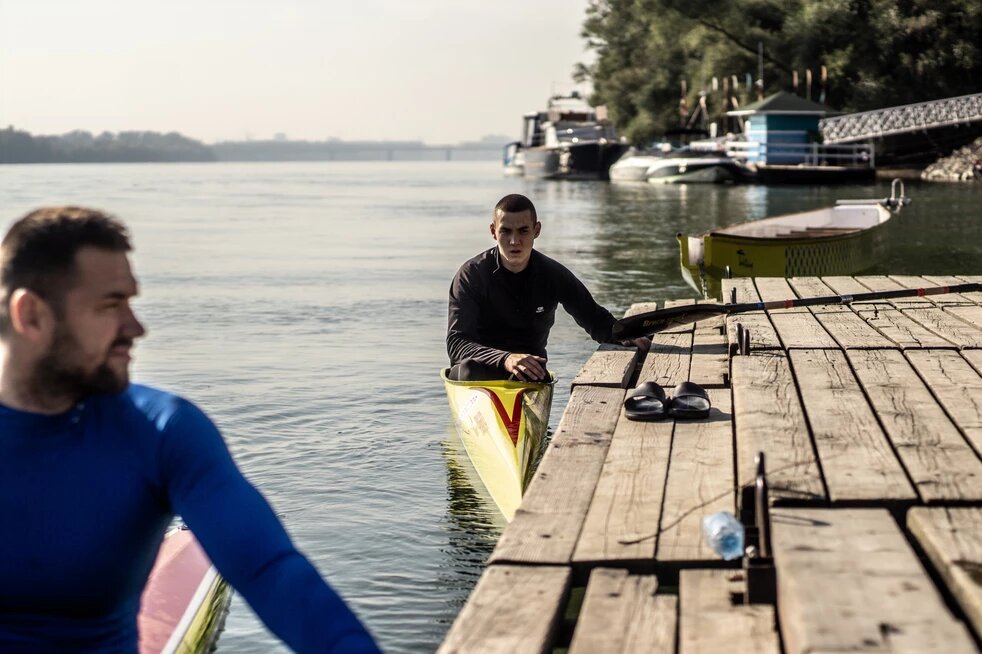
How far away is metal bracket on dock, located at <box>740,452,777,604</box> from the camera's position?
3.77 meters

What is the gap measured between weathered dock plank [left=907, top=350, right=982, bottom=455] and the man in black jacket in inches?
70.5

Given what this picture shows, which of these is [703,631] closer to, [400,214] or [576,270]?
[576,270]

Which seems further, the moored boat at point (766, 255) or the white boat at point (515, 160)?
the white boat at point (515, 160)

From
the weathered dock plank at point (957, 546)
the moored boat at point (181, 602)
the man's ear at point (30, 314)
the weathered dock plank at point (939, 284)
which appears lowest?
the moored boat at point (181, 602)

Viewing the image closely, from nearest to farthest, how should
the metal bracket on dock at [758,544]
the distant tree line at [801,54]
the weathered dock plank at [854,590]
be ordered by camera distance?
the weathered dock plank at [854,590], the metal bracket on dock at [758,544], the distant tree line at [801,54]

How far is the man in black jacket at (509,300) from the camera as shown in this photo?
26.3ft

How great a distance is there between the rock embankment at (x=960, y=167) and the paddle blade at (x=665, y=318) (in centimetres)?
5096

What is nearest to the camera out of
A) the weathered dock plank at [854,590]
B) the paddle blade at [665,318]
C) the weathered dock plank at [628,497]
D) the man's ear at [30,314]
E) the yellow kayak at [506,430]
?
the man's ear at [30,314]

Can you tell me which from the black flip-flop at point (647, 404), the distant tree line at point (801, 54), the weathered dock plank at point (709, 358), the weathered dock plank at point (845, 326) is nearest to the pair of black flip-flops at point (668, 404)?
the black flip-flop at point (647, 404)

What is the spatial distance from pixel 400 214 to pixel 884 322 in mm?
39236

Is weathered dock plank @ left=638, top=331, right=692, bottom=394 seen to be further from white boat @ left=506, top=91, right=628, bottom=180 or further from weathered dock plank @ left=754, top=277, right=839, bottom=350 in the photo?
white boat @ left=506, top=91, right=628, bottom=180

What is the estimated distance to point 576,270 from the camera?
Result: 23750mm

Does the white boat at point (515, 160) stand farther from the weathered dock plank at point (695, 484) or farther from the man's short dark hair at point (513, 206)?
the weathered dock plank at point (695, 484)

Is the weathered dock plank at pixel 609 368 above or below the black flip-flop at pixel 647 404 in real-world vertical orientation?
below
